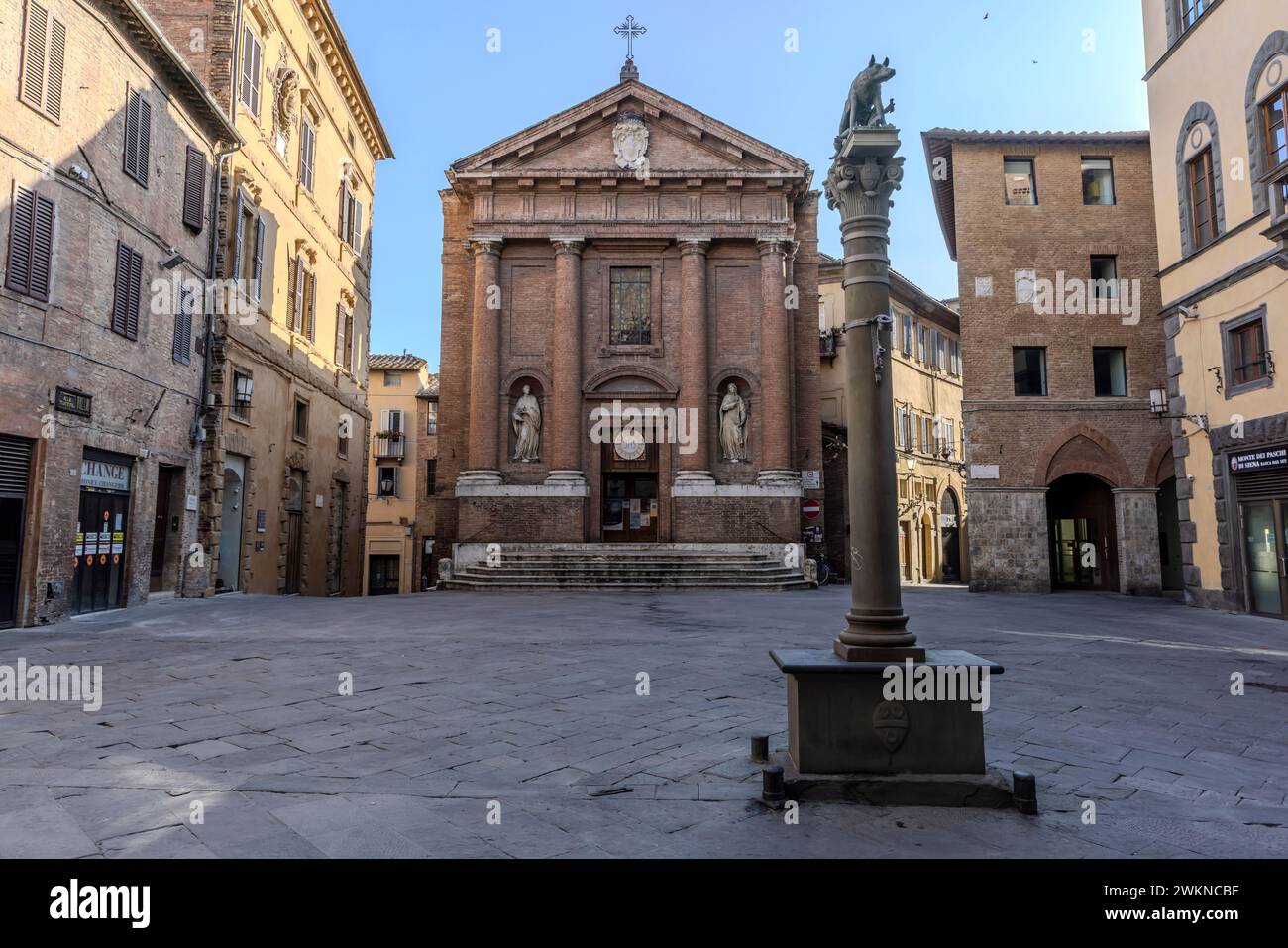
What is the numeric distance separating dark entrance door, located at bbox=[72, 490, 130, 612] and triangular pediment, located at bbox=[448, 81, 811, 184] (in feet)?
47.5

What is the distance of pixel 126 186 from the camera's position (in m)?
14.1

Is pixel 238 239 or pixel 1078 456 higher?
pixel 238 239

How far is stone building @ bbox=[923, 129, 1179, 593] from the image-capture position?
70.9ft

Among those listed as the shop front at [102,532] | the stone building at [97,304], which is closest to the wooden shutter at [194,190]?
the stone building at [97,304]

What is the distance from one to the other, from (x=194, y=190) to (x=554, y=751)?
16.1 metres

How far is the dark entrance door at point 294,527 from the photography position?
72.1 ft

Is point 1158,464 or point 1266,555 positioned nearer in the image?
point 1266,555

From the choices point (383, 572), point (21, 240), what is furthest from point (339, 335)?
point (383, 572)

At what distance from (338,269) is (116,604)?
14925 mm

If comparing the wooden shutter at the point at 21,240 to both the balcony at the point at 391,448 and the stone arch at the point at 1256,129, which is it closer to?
the stone arch at the point at 1256,129

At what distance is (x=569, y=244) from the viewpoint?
2414 centimetres

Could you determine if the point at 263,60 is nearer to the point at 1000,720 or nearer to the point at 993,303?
the point at 993,303

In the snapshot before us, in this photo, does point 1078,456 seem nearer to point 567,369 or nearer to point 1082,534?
point 1082,534

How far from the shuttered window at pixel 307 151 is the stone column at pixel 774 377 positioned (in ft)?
43.4
